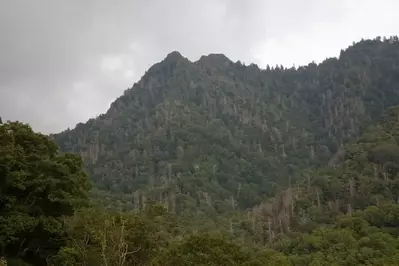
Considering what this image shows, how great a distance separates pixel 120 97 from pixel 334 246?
150 meters

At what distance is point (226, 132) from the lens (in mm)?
154125

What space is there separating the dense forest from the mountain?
21.1 inches

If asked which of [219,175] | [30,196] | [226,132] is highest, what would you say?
[226,132]

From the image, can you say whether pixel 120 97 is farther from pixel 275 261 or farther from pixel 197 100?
pixel 275 261

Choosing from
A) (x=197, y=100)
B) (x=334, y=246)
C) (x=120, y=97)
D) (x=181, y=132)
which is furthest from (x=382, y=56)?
(x=334, y=246)

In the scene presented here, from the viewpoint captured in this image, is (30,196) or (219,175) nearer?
(30,196)

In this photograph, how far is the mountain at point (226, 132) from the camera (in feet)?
389

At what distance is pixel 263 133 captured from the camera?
15775 centimetres

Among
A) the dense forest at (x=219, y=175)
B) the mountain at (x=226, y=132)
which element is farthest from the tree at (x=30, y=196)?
the mountain at (x=226, y=132)

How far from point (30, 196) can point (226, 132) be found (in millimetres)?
129709

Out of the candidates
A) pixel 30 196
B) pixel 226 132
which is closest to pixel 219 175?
pixel 226 132

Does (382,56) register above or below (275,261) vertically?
above

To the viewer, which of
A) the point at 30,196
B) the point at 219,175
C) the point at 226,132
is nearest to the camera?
the point at 30,196

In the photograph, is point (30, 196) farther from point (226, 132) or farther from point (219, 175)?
point (226, 132)
